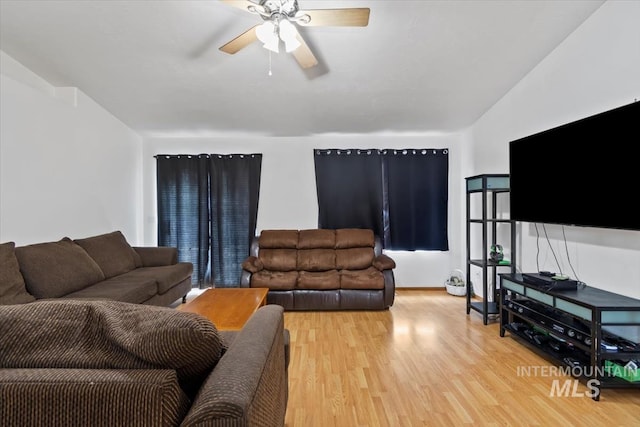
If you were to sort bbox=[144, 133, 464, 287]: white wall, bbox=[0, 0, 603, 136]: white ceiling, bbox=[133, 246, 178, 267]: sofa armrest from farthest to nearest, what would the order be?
bbox=[144, 133, 464, 287]: white wall → bbox=[133, 246, 178, 267]: sofa armrest → bbox=[0, 0, 603, 136]: white ceiling

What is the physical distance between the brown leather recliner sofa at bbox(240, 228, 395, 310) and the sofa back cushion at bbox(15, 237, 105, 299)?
1560 millimetres

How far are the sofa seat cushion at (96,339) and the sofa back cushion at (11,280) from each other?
6.63ft

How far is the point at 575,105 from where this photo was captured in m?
2.67

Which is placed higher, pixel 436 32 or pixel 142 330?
pixel 436 32

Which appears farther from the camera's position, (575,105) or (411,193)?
(411,193)

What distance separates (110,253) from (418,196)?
3.99 m

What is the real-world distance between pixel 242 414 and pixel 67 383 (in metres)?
0.39

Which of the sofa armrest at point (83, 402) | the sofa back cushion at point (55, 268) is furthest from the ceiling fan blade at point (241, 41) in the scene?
the sofa back cushion at point (55, 268)

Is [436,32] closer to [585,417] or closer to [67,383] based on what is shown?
[585,417]

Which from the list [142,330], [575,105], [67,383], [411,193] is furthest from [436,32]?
[67,383]

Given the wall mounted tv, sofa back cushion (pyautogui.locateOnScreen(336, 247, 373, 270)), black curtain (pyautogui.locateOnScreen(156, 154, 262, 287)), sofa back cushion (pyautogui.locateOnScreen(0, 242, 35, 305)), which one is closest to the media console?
the wall mounted tv

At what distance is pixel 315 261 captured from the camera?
4062 mm

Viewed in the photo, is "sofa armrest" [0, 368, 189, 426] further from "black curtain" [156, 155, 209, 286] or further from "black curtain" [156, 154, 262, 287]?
"black curtain" [156, 155, 209, 286]

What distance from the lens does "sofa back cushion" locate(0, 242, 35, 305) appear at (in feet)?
7.25
